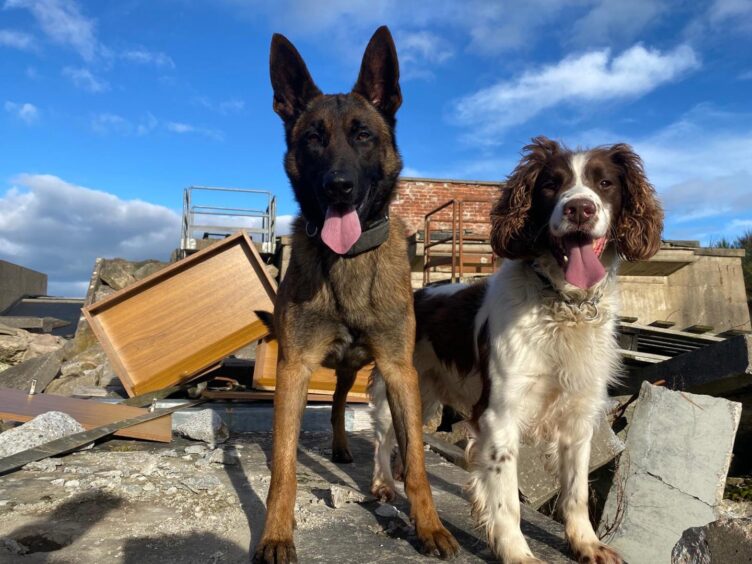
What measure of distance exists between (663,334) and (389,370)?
5.50 meters

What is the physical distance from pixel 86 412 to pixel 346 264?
3.12 metres

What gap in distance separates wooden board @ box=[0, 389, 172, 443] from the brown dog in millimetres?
1998

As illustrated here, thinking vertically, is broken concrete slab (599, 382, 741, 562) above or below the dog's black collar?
below

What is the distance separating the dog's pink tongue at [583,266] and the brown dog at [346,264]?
2.83 feet

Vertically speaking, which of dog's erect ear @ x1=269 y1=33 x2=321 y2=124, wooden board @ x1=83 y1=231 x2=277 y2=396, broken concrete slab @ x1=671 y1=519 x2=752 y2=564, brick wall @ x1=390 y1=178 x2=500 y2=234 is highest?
brick wall @ x1=390 y1=178 x2=500 y2=234

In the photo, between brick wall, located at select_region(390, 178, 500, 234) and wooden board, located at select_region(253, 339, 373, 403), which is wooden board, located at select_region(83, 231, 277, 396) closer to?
wooden board, located at select_region(253, 339, 373, 403)

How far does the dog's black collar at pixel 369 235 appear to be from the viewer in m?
2.94

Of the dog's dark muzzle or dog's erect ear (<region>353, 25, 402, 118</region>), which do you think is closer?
the dog's dark muzzle

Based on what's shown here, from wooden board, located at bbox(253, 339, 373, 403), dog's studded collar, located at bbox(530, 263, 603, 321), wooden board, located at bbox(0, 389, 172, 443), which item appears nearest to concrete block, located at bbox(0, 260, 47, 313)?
wooden board, located at bbox(0, 389, 172, 443)

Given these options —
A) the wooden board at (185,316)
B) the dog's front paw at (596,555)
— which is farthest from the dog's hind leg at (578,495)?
the wooden board at (185,316)

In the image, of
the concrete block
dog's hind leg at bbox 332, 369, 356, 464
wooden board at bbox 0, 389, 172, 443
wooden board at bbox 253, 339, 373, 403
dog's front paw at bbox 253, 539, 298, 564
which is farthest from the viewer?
the concrete block

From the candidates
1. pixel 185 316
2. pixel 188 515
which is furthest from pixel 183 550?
pixel 185 316

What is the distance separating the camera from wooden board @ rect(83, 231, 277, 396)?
6.00 meters

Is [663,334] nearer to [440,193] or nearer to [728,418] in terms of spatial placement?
[728,418]
